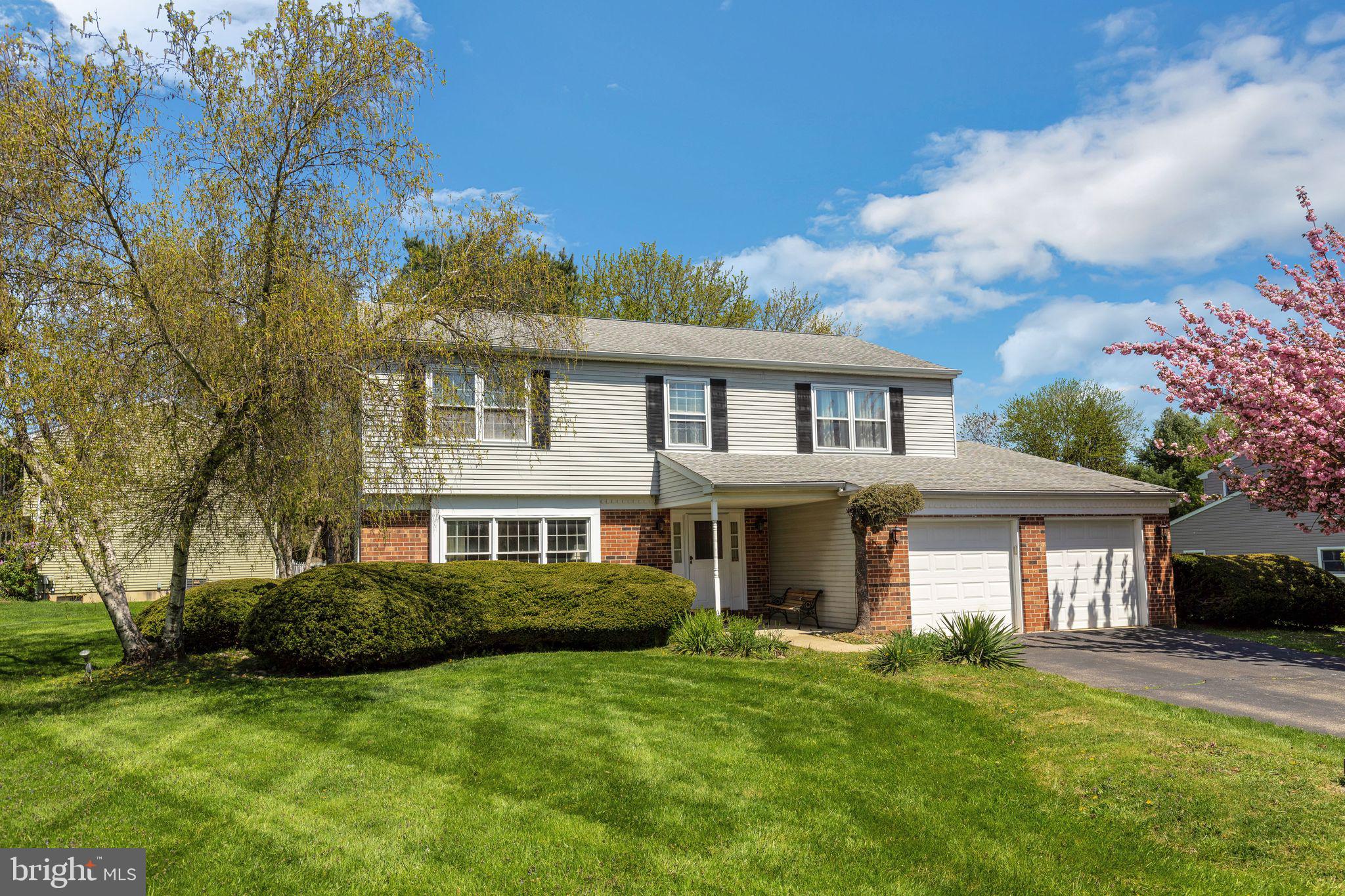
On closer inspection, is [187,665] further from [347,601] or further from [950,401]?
[950,401]

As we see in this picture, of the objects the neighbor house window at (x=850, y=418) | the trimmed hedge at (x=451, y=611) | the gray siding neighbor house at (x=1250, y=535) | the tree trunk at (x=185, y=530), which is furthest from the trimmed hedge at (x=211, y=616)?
the gray siding neighbor house at (x=1250, y=535)

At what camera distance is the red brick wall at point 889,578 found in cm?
1519

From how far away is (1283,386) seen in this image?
46.3 ft

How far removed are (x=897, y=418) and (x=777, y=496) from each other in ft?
15.9

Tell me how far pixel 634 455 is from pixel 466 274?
6.42 metres

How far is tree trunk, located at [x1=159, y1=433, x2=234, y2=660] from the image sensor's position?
32.5ft

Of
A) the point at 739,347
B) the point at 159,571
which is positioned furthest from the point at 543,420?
the point at 159,571

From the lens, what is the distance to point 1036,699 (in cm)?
986

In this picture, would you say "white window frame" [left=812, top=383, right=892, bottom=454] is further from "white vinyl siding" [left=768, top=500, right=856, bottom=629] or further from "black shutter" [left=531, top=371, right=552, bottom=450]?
"black shutter" [left=531, top=371, right=552, bottom=450]

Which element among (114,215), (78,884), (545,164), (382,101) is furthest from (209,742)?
(545,164)

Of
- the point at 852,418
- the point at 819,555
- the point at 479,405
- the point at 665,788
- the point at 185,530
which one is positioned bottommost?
the point at 665,788

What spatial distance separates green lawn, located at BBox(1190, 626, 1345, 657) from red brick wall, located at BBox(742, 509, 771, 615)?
27.9 feet

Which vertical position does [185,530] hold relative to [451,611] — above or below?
above

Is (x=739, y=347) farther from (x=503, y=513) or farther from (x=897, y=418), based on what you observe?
(x=503, y=513)
